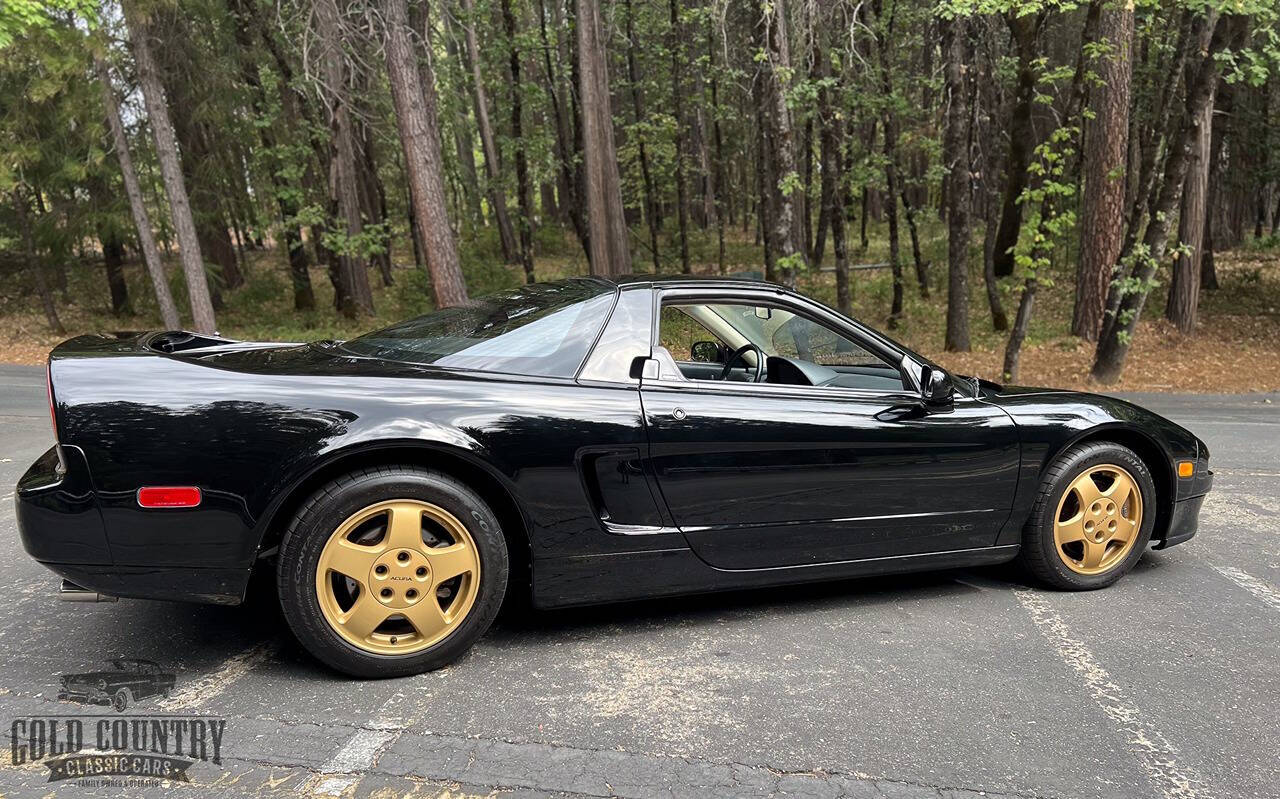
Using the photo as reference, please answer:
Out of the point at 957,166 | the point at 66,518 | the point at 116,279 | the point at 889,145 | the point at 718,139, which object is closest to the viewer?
the point at 66,518

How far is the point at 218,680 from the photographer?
2.76 metres

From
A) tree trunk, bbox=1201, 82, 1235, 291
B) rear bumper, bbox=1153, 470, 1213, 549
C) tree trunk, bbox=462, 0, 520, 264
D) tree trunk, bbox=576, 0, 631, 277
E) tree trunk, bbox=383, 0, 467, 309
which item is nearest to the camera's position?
rear bumper, bbox=1153, 470, 1213, 549

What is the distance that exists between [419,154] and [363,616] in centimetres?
953

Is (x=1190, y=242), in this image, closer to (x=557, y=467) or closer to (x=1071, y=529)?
(x=1071, y=529)

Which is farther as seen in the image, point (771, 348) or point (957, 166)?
point (957, 166)

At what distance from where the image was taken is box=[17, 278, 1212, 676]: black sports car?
8.51 feet

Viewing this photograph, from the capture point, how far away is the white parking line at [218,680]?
261cm

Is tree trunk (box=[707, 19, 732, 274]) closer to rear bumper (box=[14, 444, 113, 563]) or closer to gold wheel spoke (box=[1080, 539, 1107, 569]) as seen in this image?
gold wheel spoke (box=[1080, 539, 1107, 569])

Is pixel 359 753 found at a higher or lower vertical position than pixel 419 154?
lower

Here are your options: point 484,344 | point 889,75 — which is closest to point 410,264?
point 889,75

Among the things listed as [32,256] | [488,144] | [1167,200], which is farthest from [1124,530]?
[488,144]

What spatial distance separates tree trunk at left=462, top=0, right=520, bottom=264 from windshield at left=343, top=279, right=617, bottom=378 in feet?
62.6

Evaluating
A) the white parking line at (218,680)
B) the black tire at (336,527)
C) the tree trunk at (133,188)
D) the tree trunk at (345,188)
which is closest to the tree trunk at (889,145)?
the tree trunk at (345,188)

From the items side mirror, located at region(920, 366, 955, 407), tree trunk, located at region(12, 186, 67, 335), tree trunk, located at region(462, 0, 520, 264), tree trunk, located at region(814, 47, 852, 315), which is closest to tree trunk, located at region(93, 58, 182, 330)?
tree trunk, located at region(12, 186, 67, 335)
